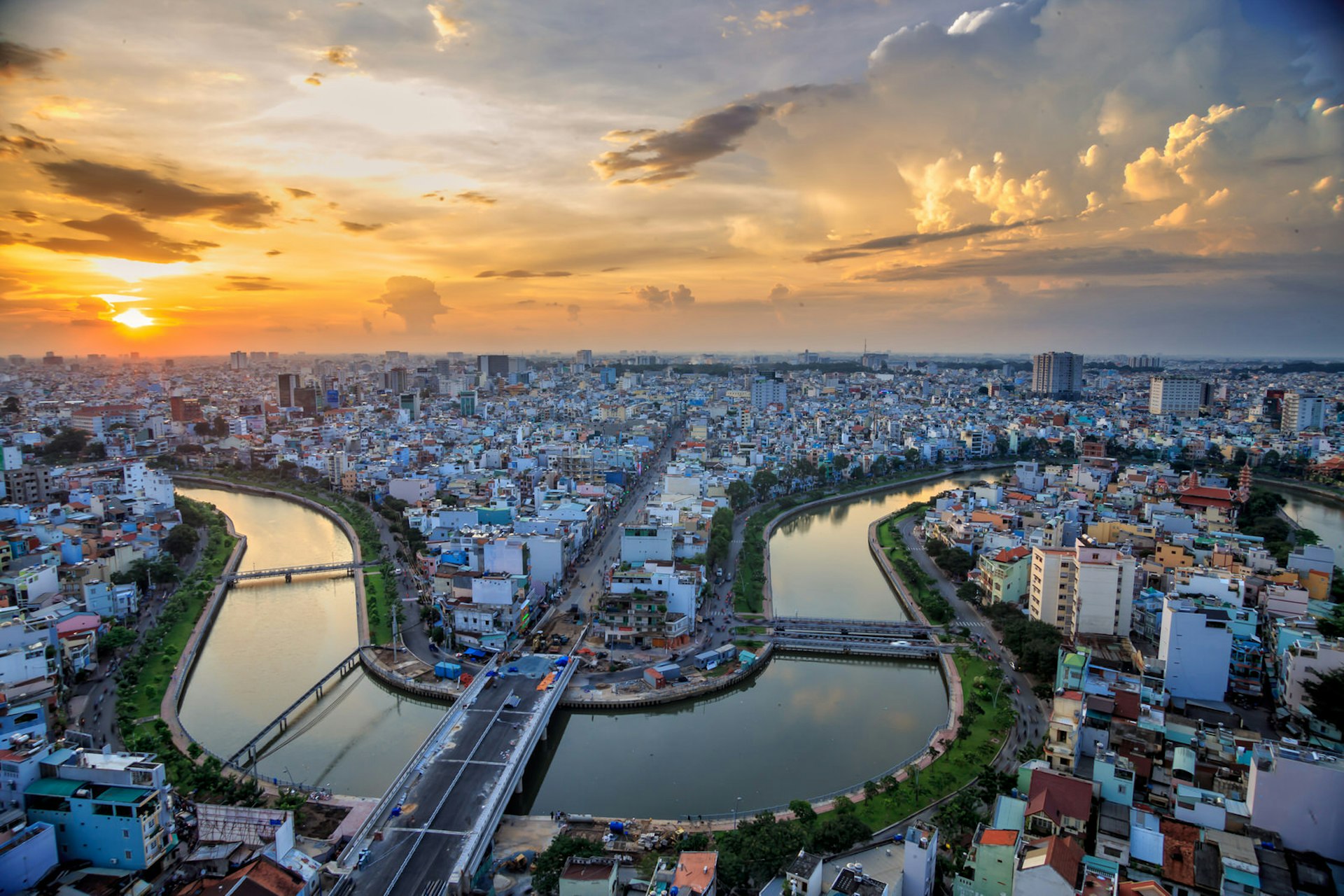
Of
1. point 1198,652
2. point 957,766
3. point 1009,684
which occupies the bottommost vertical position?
A: point 957,766

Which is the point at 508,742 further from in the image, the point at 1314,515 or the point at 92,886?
the point at 1314,515

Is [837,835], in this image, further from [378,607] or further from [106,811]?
[378,607]

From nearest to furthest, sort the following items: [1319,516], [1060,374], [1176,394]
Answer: [1319,516], [1176,394], [1060,374]

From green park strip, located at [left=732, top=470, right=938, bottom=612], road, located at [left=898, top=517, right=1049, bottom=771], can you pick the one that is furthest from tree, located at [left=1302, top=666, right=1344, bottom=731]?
green park strip, located at [left=732, top=470, right=938, bottom=612]

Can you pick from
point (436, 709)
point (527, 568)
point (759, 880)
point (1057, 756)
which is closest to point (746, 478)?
point (527, 568)

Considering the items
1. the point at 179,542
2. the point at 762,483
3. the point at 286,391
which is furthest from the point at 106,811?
the point at 286,391

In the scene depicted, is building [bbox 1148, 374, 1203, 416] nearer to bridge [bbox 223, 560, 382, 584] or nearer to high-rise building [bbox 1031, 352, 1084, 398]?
high-rise building [bbox 1031, 352, 1084, 398]
